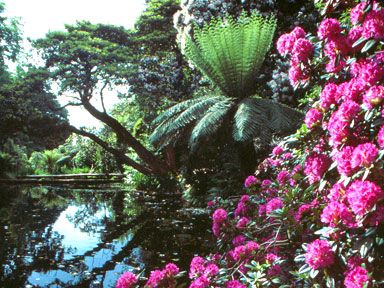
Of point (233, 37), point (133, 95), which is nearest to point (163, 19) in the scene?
point (133, 95)

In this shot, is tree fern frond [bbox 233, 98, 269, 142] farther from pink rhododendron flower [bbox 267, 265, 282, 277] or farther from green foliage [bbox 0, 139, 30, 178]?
green foliage [bbox 0, 139, 30, 178]

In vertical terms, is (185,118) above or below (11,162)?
below

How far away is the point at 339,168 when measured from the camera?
4.87 feet

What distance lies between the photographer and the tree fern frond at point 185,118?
7301mm

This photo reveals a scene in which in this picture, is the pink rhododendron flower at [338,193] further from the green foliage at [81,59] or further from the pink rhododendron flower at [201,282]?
the green foliage at [81,59]

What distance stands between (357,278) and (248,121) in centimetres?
512

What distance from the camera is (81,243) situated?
515 cm

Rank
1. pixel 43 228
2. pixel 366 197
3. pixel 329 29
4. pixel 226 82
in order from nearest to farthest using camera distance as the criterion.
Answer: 1. pixel 366 197
2. pixel 329 29
3. pixel 43 228
4. pixel 226 82

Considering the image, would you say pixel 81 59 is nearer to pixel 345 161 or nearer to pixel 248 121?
pixel 248 121

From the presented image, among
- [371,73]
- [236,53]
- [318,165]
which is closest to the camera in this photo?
[371,73]

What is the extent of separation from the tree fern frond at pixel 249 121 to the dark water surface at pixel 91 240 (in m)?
1.64

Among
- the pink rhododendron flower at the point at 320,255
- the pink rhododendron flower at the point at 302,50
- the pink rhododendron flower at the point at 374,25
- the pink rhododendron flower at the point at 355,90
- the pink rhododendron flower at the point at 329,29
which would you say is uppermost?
the pink rhododendron flower at the point at 302,50

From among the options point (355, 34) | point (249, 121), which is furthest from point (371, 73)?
point (249, 121)

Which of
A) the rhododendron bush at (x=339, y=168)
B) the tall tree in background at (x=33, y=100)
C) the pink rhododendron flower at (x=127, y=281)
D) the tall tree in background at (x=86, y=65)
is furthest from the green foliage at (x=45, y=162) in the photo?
the rhododendron bush at (x=339, y=168)
